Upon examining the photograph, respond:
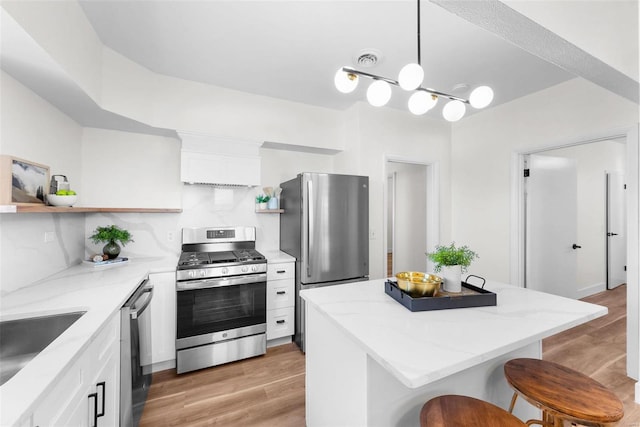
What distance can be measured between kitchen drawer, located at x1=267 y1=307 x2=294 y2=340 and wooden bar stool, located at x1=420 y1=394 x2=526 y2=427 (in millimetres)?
1858

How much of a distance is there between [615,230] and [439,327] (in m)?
5.92

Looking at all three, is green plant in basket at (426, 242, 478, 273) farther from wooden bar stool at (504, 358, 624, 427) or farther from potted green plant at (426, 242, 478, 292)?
wooden bar stool at (504, 358, 624, 427)

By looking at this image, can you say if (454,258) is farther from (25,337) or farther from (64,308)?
(25,337)

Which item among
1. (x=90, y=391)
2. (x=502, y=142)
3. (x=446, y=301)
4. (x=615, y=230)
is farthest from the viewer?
(x=615, y=230)

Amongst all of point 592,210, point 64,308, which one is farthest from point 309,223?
point 592,210

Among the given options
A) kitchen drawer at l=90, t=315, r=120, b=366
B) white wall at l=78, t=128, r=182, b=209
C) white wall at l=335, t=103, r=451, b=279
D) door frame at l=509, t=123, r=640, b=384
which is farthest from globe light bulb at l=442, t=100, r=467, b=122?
white wall at l=78, t=128, r=182, b=209

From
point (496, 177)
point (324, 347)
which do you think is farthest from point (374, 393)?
point (496, 177)

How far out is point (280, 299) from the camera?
2705 mm

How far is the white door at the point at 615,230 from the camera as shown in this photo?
4.49 meters

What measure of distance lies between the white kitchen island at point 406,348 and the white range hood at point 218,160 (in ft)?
5.67

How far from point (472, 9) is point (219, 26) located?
163 cm

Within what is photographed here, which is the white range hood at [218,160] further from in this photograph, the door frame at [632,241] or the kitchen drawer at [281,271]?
the door frame at [632,241]

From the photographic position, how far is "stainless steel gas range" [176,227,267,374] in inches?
88.4

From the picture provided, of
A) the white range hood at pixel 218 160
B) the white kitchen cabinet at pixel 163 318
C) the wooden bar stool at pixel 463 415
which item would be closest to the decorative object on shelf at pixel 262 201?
the white range hood at pixel 218 160
